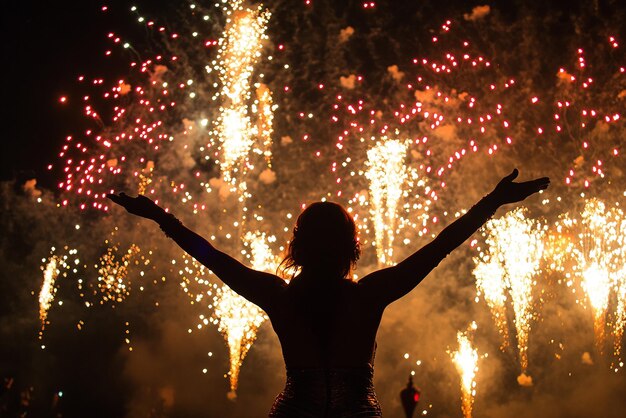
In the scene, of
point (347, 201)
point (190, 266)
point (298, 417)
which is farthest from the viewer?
point (190, 266)

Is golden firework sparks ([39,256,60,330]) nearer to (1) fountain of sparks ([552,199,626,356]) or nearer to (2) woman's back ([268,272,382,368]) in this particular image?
(1) fountain of sparks ([552,199,626,356])

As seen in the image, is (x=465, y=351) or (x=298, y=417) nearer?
(x=298, y=417)

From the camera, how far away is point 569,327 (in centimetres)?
1700

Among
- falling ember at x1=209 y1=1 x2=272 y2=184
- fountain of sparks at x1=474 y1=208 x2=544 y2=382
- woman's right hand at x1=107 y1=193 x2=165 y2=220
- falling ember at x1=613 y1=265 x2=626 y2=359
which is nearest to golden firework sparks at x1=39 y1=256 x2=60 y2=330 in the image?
falling ember at x1=209 y1=1 x2=272 y2=184

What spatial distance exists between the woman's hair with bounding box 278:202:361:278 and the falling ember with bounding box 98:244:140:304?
585 inches

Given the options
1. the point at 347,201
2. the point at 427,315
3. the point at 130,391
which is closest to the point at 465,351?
the point at 427,315

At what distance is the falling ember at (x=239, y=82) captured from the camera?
11352 millimetres

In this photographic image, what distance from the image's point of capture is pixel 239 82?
12.3 m

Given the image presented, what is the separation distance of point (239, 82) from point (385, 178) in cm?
346

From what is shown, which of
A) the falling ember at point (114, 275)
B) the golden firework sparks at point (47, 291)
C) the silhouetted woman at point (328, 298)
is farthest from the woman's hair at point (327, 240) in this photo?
the golden firework sparks at point (47, 291)

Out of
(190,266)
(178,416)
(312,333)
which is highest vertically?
(190,266)

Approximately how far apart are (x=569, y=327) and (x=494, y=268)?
378cm

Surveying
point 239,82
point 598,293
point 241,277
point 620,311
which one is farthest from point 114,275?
point 241,277

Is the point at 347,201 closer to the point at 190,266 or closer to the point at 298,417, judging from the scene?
the point at 190,266
